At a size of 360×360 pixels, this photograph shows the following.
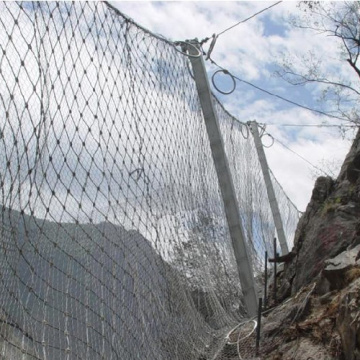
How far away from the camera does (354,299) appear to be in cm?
272

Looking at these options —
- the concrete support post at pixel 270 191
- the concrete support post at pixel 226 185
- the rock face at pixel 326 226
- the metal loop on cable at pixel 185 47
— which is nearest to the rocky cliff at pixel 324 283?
the rock face at pixel 326 226

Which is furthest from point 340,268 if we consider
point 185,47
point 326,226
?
point 185,47

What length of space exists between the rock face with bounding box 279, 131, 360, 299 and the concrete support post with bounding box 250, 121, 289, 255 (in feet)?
7.08

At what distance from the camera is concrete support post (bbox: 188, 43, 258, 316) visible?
4379 mm

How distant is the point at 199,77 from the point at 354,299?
243cm

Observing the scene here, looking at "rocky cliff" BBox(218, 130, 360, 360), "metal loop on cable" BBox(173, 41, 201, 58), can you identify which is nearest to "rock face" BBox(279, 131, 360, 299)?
"rocky cliff" BBox(218, 130, 360, 360)

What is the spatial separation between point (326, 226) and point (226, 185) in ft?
2.76

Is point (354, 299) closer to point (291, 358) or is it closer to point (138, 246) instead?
point (291, 358)

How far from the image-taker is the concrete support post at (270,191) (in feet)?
24.9

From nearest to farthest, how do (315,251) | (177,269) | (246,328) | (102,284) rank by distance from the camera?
(102,284) → (177,269) → (246,328) → (315,251)

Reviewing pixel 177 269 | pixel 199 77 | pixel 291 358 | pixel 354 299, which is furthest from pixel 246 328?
pixel 199 77

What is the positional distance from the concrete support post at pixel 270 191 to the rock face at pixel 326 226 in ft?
7.08

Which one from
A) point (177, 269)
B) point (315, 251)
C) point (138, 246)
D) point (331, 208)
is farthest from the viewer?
point (331, 208)

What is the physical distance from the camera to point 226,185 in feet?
14.9
